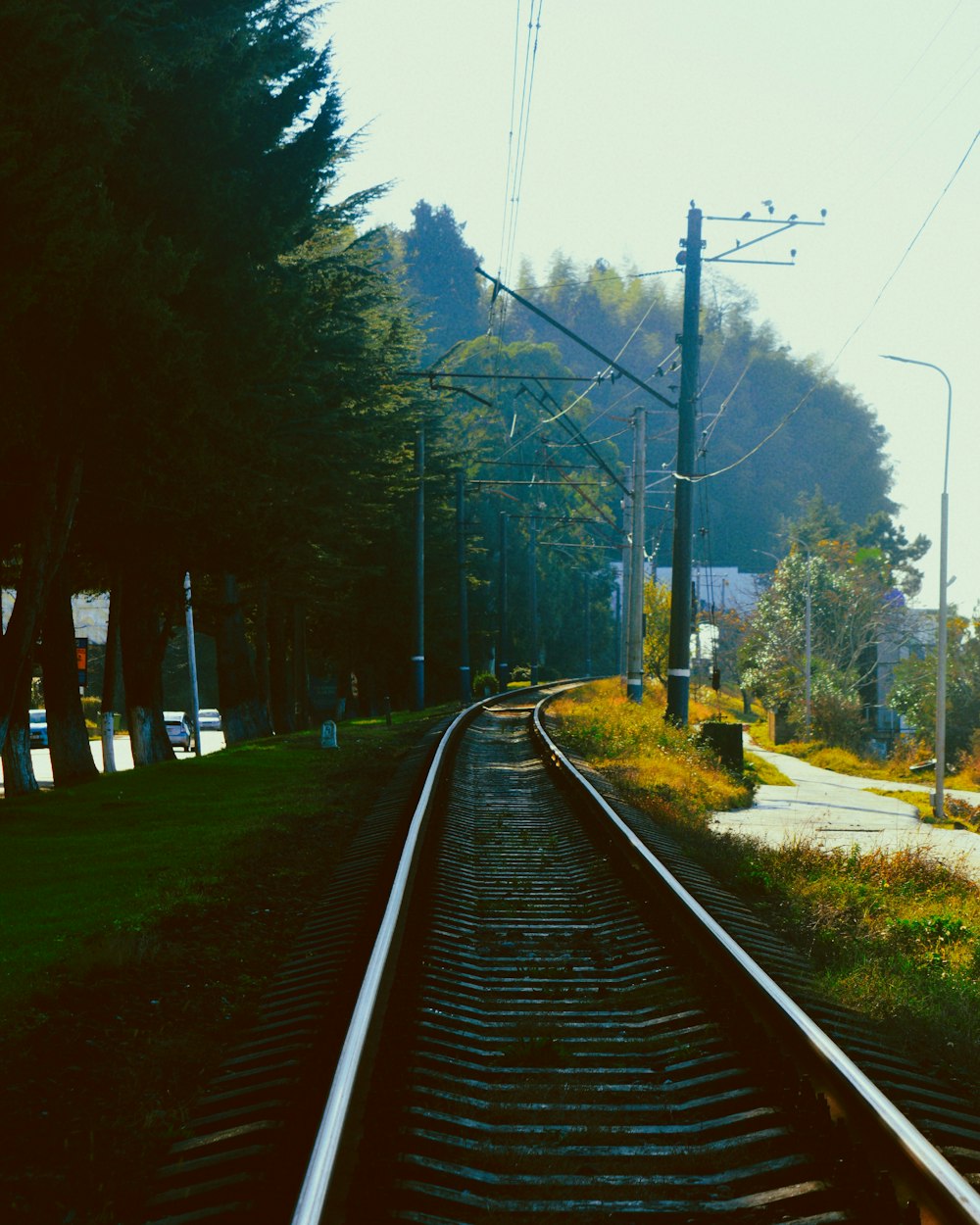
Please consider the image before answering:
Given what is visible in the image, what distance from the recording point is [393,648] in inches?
2425

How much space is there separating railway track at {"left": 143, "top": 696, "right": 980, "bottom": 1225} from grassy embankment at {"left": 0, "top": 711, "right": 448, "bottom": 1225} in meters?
0.31

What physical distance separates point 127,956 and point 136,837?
6175mm

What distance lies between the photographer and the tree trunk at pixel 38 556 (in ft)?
53.5

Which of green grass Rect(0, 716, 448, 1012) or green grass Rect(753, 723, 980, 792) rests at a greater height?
green grass Rect(0, 716, 448, 1012)

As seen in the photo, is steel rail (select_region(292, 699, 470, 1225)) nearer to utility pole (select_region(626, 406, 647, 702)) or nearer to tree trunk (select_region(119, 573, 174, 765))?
tree trunk (select_region(119, 573, 174, 765))

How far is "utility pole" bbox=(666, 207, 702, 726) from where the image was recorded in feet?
91.3

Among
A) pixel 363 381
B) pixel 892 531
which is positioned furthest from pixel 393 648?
pixel 892 531

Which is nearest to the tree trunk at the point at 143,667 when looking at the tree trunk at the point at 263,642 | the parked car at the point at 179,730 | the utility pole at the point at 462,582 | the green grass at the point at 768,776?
the tree trunk at the point at 263,642

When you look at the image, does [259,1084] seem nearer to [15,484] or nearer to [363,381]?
[15,484]

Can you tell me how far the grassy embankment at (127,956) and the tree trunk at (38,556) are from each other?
65.1 inches

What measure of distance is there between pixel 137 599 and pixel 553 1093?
20.8 meters

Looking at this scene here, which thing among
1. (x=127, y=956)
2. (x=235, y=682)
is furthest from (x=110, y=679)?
(x=127, y=956)

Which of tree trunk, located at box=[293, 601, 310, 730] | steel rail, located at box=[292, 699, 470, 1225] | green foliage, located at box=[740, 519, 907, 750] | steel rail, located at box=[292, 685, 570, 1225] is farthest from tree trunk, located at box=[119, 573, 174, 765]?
green foliage, located at box=[740, 519, 907, 750]

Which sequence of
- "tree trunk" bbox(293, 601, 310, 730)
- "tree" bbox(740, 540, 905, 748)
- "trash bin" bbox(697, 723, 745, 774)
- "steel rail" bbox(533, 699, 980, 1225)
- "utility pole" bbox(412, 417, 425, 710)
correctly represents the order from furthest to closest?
"tree" bbox(740, 540, 905, 748), "tree trunk" bbox(293, 601, 310, 730), "utility pole" bbox(412, 417, 425, 710), "trash bin" bbox(697, 723, 745, 774), "steel rail" bbox(533, 699, 980, 1225)
